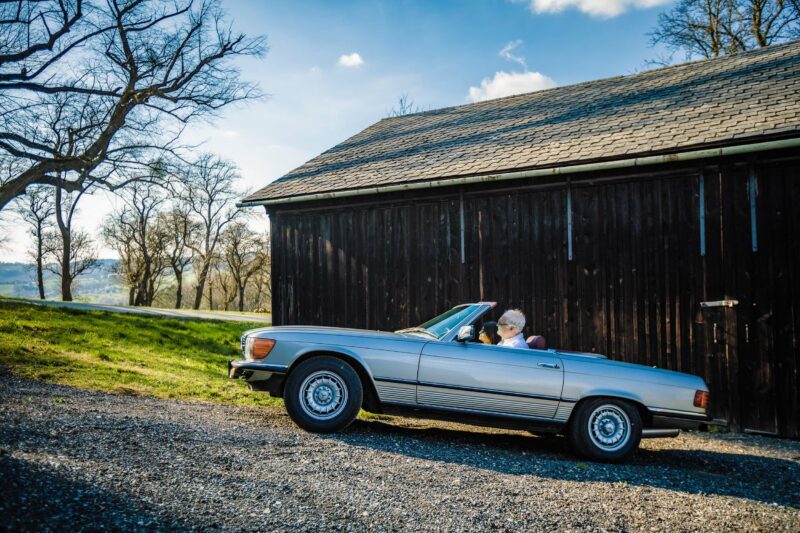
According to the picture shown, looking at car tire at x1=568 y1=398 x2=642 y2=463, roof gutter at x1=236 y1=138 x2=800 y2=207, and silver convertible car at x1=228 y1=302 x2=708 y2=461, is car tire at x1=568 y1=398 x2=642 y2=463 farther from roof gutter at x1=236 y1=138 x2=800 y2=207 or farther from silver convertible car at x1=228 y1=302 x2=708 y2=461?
roof gutter at x1=236 y1=138 x2=800 y2=207

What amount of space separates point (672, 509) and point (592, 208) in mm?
5481

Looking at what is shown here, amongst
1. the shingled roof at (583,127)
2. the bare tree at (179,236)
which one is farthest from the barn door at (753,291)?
the bare tree at (179,236)

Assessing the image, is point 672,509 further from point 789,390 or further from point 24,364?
point 24,364

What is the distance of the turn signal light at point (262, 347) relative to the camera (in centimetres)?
595

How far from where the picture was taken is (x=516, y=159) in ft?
32.0

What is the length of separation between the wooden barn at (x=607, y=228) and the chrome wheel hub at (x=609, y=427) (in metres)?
2.83

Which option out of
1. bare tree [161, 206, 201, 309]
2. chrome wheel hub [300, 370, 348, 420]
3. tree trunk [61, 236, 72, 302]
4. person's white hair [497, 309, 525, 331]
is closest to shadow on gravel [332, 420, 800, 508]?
chrome wheel hub [300, 370, 348, 420]

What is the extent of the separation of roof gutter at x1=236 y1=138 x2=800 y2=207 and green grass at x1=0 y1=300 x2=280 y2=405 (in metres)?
3.82

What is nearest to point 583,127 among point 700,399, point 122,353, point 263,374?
point 700,399

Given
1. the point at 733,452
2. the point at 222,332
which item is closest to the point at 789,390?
the point at 733,452

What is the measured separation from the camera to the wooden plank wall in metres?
7.84

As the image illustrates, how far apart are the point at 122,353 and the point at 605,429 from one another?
974 centimetres

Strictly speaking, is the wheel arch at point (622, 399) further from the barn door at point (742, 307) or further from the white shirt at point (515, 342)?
the barn door at point (742, 307)

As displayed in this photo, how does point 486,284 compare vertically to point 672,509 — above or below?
above
